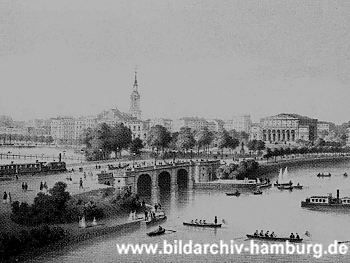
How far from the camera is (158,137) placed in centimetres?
636

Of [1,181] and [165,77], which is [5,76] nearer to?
[1,181]

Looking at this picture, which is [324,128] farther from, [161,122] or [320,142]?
[161,122]

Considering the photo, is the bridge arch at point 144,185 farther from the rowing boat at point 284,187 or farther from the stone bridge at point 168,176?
the rowing boat at point 284,187

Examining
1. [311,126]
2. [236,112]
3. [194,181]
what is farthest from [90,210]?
[311,126]

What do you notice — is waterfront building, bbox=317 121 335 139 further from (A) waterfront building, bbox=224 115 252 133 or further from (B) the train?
(B) the train

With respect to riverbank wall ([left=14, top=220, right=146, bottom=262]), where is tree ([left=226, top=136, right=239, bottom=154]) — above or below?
above

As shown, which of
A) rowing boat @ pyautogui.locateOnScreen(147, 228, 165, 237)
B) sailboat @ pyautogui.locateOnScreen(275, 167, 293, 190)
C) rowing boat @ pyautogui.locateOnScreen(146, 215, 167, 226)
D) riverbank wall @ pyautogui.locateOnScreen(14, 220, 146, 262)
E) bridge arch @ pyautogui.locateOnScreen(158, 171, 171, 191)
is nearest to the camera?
riverbank wall @ pyautogui.locateOnScreen(14, 220, 146, 262)

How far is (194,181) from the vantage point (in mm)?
6500

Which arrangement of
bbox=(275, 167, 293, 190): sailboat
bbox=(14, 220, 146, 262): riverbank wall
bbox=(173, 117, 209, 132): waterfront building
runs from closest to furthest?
bbox=(14, 220, 146, 262): riverbank wall
bbox=(173, 117, 209, 132): waterfront building
bbox=(275, 167, 293, 190): sailboat

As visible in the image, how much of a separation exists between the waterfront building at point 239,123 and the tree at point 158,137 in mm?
578

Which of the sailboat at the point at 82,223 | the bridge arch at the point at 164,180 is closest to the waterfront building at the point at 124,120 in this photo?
the bridge arch at the point at 164,180

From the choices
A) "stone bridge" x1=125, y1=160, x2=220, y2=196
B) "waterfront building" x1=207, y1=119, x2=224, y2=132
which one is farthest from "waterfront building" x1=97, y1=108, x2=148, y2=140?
"waterfront building" x1=207, y1=119, x2=224, y2=132

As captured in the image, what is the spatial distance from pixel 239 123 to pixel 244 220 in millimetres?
904

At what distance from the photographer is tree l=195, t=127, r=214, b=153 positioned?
6.38 meters
